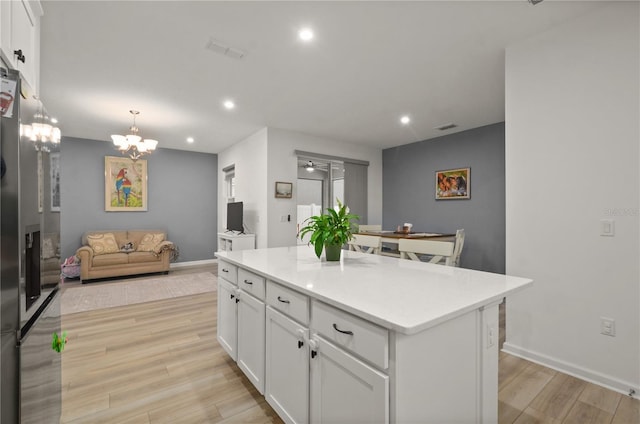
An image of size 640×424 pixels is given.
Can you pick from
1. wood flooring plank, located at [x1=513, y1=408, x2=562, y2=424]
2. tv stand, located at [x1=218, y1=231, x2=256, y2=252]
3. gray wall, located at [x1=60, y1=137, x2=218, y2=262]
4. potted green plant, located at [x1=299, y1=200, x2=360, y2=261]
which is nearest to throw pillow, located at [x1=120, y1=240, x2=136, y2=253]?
gray wall, located at [x1=60, y1=137, x2=218, y2=262]

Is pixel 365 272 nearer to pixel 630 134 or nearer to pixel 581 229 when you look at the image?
pixel 581 229

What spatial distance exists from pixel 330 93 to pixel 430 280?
106 inches

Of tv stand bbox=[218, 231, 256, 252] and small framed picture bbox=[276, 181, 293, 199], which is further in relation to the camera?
tv stand bbox=[218, 231, 256, 252]

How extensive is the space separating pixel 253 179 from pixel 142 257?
2.44m

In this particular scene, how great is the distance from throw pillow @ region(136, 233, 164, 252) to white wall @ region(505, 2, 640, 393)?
5819 millimetres

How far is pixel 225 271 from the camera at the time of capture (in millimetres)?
2328

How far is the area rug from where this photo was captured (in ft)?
12.7

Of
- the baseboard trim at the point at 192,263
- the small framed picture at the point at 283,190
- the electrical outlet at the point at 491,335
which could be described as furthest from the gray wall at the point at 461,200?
the baseboard trim at the point at 192,263

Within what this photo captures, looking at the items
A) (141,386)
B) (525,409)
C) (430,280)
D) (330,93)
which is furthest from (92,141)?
(525,409)

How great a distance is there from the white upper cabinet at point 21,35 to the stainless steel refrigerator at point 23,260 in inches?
12.6

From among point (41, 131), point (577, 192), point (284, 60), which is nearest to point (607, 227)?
point (577, 192)

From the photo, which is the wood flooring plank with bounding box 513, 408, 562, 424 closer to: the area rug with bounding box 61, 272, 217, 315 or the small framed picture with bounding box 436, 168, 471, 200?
the small framed picture with bounding box 436, 168, 471, 200

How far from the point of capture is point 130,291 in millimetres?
4480

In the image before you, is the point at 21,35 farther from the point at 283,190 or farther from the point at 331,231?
the point at 283,190
